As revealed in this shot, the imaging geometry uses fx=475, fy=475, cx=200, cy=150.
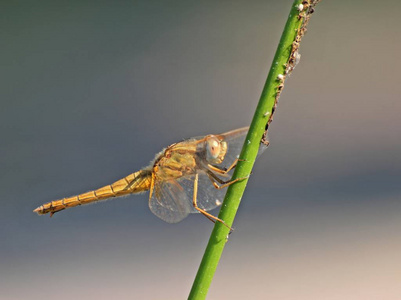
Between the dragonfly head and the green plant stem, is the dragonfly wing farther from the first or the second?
the green plant stem

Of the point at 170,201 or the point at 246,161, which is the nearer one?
the point at 246,161

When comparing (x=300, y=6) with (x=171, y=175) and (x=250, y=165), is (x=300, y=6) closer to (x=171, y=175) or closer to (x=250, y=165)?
(x=250, y=165)

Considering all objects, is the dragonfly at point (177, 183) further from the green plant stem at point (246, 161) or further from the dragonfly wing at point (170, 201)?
the green plant stem at point (246, 161)

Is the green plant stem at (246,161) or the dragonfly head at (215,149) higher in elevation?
the dragonfly head at (215,149)

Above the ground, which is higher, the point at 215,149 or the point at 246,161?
the point at 215,149

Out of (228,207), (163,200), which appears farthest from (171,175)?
(228,207)

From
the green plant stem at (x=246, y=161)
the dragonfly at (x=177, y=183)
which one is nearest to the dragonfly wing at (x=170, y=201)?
the dragonfly at (x=177, y=183)

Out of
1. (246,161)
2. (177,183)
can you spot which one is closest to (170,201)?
(177,183)

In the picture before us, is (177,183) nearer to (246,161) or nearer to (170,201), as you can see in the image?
(170,201)
